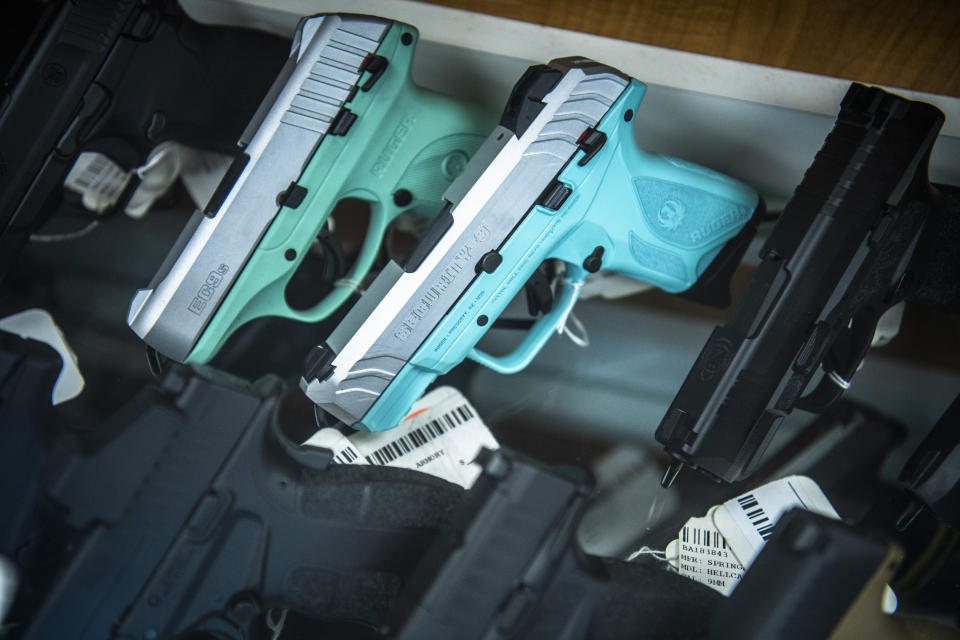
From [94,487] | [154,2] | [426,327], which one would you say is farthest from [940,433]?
[154,2]

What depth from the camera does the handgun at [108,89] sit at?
830 millimetres

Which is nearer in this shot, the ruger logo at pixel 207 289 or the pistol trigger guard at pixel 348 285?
the ruger logo at pixel 207 289

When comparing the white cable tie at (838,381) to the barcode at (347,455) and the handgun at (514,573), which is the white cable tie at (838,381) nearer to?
the handgun at (514,573)

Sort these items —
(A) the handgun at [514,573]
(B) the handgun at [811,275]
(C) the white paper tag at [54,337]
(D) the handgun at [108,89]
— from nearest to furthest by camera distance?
(A) the handgun at [514,573] → (B) the handgun at [811,275] → (D) the handgun at [108,89] → (C) the white paper tag at [54,337]

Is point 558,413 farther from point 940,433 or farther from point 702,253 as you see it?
point 940,433

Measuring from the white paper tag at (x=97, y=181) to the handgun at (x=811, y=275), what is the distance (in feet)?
2.64

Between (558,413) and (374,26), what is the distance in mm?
519

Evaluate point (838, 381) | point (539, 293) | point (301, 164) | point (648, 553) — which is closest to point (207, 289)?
point (301, 164)

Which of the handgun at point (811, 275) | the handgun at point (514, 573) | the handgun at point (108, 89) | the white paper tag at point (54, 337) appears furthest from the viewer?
the white paper tag at point (54, 337)

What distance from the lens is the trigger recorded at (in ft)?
2.88

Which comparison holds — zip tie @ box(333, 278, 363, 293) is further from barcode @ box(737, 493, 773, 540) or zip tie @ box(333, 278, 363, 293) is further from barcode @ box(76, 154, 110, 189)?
barcode @ box(737, 493, 773, 540)

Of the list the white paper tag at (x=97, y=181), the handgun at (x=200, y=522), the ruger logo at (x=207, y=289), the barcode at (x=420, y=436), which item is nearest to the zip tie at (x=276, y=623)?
the handgun at (x=200, y=522)

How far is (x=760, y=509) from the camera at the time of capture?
0.87 metres

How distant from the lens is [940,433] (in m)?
0.83
